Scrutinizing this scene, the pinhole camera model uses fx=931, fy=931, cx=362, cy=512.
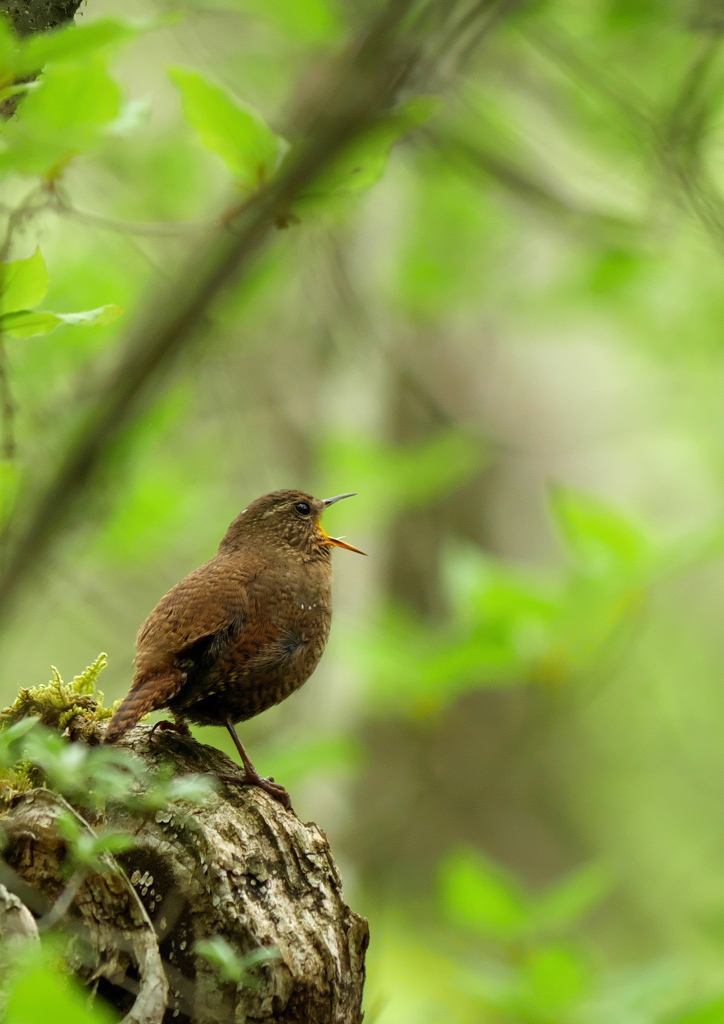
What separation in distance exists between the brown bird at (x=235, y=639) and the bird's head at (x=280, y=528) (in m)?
0.01

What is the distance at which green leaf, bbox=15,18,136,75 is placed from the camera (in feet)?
4.31

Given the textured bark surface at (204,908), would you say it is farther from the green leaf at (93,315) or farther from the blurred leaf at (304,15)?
the blurred leaf at (304,15)

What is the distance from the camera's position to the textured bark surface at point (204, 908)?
174 cm

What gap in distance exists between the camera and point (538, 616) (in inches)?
114

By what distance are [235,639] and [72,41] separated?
A: 1490 mm

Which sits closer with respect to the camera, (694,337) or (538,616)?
(538,616)

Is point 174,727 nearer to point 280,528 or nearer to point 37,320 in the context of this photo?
point 280,528

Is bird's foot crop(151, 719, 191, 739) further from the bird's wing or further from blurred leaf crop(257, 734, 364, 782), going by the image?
blurred leaf crop(257, 734, 364, 782)

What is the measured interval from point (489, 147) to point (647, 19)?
130 centimetres

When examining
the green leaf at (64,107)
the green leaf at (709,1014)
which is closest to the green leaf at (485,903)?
the green leaf at (709,1014)

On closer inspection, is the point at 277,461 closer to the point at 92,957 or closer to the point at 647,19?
the point at 647,19

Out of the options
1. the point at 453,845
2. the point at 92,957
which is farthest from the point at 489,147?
the point at 453,845

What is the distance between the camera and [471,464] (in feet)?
15.9

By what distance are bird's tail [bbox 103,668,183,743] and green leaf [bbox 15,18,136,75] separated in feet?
4.31
